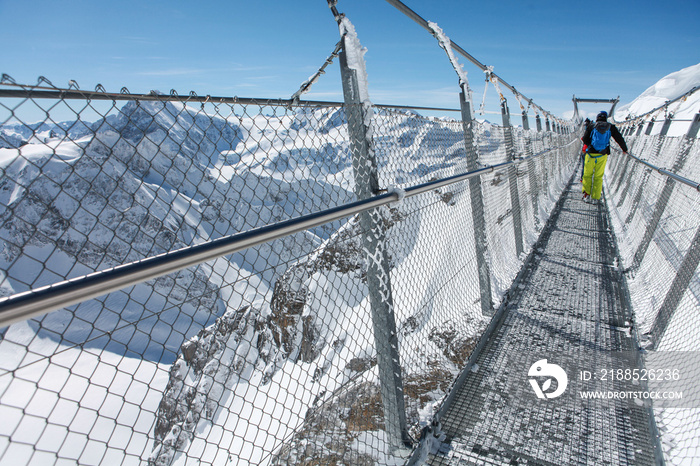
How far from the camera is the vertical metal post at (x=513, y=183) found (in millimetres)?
4883

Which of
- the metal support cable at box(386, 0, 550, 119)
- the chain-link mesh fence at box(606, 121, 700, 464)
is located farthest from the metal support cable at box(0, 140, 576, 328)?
the chain-link mesh fence at box(606, 121, 700, 464)

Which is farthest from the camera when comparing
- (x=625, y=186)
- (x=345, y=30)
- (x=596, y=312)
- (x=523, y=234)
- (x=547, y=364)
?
(x=625, y=186)

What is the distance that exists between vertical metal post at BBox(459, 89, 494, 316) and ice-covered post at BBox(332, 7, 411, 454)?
1883mm

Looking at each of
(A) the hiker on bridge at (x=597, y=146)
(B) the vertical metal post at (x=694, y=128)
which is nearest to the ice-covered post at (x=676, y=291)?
(A) the hiker on bridge at (x=597, y=146)

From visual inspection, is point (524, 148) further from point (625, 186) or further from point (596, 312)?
point (625, 186)

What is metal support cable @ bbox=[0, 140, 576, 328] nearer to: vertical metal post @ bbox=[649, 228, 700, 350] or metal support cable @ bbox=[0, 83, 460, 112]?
metal support cable @ bbox=[0, 83, 460, 112]

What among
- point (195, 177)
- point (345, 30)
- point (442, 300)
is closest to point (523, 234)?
point (442, 300)

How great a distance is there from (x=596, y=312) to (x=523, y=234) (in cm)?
223

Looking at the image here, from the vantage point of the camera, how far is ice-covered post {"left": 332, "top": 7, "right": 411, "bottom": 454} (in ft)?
6.80

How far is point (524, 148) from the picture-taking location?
6.51m

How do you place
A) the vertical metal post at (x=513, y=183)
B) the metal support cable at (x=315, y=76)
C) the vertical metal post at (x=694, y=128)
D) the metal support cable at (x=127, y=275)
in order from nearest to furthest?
the metal support cable at (x=127, y=275) → the metal support cable at (x=315, y=76) → the vertical metal post at (x=513, y=183) → the vertical metal post at (x=694, y=128)

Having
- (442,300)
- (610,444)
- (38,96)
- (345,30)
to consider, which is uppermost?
(345,30)

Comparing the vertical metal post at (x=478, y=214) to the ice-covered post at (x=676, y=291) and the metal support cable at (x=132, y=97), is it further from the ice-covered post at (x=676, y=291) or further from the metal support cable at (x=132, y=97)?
the metal support cable at (x=132, y=97)

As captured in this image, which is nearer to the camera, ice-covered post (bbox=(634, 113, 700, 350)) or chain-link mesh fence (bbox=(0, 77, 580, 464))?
chain-link mesh fence (bbox=(0, 77, 580, 464))
